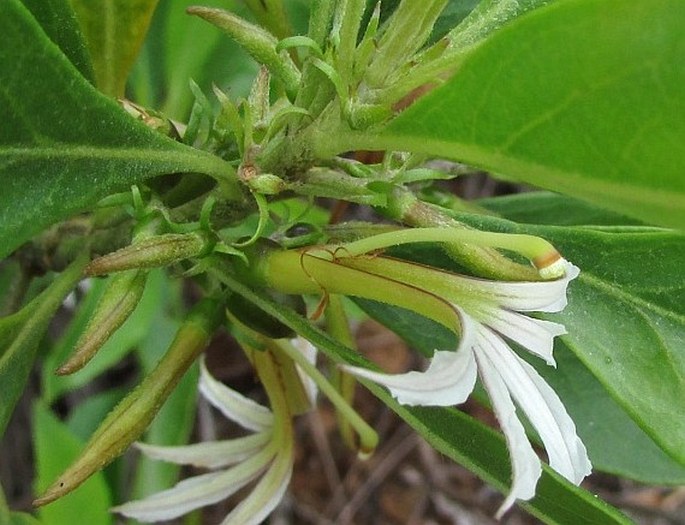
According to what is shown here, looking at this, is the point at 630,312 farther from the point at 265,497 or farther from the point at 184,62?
the point at 184,62

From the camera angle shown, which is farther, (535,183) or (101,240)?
(101,240)

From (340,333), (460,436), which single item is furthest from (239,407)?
(460,436)

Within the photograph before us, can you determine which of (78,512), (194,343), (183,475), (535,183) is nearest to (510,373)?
(535,183)

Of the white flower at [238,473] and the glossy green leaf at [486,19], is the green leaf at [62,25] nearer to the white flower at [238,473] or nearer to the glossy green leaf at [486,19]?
the glossy green leaf at [486,19]

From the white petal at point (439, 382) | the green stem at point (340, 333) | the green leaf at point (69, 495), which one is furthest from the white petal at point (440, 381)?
the green leaf at point (69, 495)

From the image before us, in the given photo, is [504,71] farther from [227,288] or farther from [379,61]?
[227,288]
